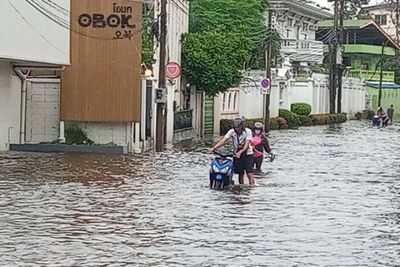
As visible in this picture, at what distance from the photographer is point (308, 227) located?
14.5m

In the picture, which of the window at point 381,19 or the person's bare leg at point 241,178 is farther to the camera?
the window at point 381,19

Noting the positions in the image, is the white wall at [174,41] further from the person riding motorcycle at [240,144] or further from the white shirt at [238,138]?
the white shirt at [238,138]

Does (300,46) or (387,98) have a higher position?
(300,46)

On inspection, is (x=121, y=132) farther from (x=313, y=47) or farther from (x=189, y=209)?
(x=313, y=47)

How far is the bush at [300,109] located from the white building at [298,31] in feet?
22.8

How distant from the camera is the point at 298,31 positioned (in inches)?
3172

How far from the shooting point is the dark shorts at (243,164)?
20480 millimetres

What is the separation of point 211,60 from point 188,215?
94.6ft

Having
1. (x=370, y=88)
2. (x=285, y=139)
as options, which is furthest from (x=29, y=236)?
(x=370, y=88)

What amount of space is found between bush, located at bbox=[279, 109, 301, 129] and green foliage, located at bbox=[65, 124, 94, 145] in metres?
29.5

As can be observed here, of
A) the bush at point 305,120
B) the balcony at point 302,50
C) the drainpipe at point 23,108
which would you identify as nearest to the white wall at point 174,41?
the drainpipe at point 23,108

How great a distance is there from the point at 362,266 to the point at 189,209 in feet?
18.2

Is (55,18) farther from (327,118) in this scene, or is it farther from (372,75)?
(372,75)

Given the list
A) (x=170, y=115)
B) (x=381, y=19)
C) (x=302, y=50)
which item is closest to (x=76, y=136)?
(x=170, y=115)
